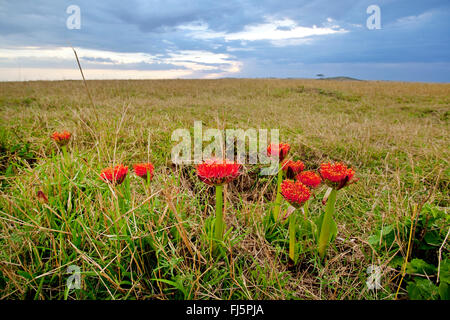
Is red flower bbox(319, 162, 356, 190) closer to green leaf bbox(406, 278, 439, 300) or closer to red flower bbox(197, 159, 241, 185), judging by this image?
red flower bbox(197, 159, 241, 185)

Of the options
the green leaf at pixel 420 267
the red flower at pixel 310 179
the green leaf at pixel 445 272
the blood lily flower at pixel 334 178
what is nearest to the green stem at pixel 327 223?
the blood lily flower at pixel 334 178

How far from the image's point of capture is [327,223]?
63.3 inches

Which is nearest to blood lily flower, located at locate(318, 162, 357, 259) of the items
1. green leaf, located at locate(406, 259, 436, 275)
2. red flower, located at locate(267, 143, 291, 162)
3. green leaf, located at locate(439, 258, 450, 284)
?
red flower, located at locate(267, 143, 291, 162)

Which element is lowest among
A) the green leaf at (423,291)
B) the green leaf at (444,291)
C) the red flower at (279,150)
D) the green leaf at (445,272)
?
the green leaf at (423,291)

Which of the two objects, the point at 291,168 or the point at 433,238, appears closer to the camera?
the point at 433,238

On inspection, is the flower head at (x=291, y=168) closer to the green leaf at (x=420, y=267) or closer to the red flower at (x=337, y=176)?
the red flower at (x=337, y=176)

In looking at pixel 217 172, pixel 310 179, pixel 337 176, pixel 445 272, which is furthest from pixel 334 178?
pixel 445 272

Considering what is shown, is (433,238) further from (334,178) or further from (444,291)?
(334,178)

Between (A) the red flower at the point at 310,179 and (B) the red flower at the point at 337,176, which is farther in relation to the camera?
(A) the red flower at the point at 310,179

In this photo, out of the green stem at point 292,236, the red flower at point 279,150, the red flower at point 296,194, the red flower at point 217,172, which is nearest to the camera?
the red flower at point 217,172

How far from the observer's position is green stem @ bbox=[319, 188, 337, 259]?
1533 mm

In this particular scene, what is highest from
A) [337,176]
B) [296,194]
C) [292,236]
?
[337,176]

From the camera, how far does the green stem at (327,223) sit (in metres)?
1.53
